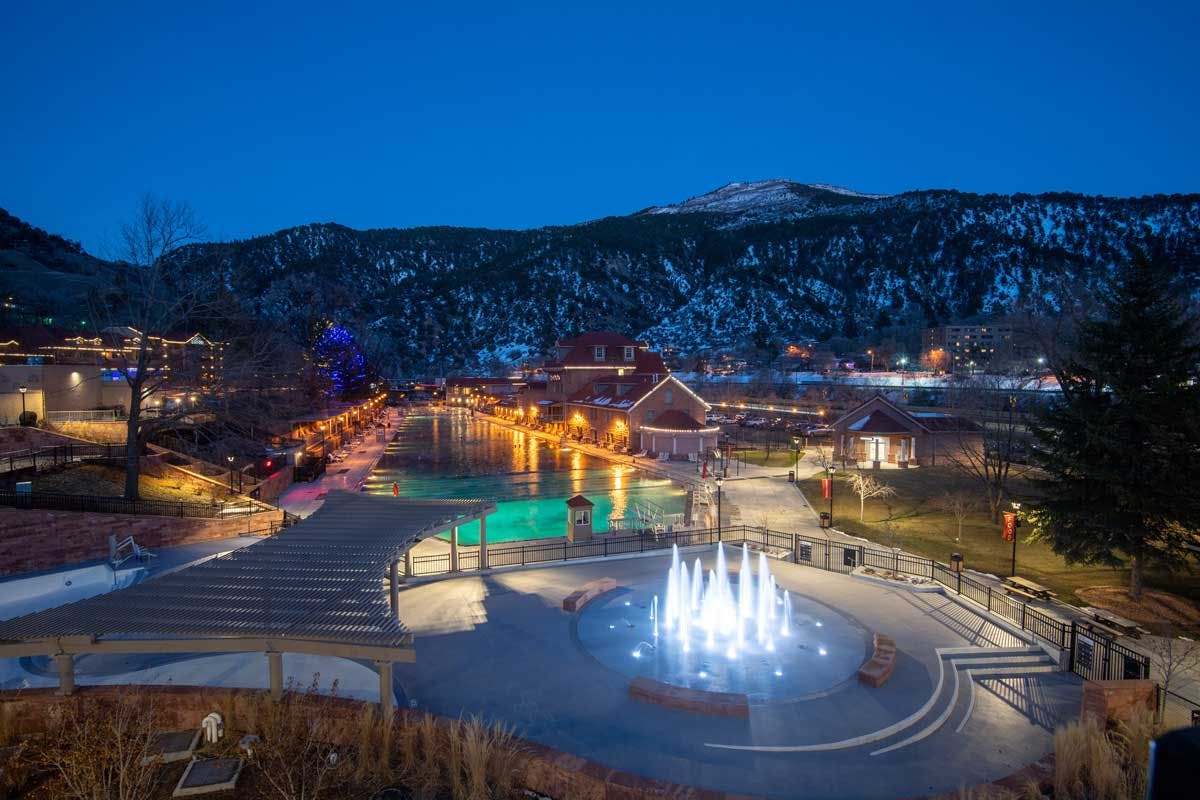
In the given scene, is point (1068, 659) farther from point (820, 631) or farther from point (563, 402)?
point (563, 402)

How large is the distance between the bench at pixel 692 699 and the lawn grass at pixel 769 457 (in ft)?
109

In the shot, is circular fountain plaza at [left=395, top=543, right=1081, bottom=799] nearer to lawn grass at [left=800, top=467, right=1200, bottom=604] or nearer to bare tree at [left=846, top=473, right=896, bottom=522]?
lawn grass at [left=800, top=467, right=1200, bottom=604]

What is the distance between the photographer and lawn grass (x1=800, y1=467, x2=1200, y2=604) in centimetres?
1883

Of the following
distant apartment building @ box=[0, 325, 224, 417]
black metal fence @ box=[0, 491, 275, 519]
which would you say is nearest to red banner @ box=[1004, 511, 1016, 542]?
black metal fence @ box=[0, 491, 275, 519]

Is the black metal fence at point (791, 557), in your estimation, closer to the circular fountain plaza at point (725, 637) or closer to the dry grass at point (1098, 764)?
the circular fountain plaza at point (725, 637)

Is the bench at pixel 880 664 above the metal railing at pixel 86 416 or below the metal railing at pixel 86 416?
below

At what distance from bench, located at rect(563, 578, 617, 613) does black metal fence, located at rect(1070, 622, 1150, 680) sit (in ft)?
34.7

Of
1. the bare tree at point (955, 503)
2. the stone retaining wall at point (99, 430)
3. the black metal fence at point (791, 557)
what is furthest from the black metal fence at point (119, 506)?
the bare tree at point (955, 503)

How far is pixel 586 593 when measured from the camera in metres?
17.0

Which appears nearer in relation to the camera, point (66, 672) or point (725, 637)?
point (66, 672)

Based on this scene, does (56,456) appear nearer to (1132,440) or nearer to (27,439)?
(27,439)

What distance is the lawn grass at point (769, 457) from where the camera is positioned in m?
44.2

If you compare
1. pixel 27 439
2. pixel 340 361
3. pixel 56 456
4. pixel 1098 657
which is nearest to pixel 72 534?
pixel 56 456

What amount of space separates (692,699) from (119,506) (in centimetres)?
2052
